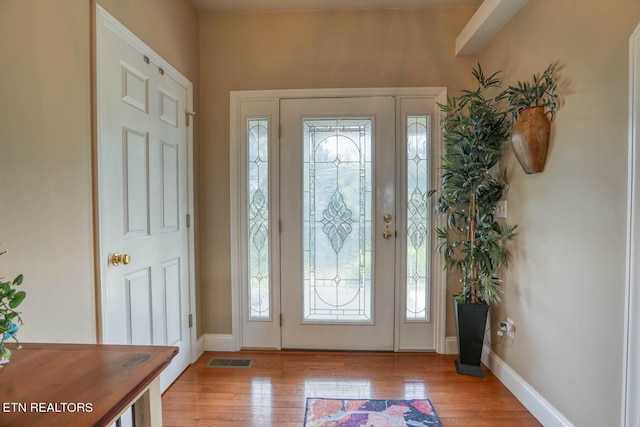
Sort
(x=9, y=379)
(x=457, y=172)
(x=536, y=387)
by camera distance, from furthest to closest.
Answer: (x=457, y=172) → (x=536, y=387) → (x=9, y=379)

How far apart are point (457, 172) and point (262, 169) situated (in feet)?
4.83

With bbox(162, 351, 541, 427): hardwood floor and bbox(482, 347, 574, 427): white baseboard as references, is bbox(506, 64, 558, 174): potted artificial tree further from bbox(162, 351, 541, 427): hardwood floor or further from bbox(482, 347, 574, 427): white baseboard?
bbox(162, 351, 541, 427): hardwood floor

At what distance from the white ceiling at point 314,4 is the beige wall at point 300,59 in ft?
0.14

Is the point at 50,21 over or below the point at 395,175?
over

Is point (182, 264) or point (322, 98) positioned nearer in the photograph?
A: point (182, 264)

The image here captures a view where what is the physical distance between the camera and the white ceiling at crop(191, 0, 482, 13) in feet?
7.59

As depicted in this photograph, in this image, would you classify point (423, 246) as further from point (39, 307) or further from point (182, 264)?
point (39, 307)

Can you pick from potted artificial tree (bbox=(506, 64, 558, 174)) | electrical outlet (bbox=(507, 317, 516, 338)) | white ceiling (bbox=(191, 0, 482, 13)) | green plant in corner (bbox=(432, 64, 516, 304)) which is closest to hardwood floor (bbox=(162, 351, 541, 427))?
electrical outlet (bbox=(507, 317, 516, 338))

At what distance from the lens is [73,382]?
2.46 ft

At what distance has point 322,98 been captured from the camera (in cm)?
243

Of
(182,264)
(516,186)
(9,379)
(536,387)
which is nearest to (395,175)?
(516,186)

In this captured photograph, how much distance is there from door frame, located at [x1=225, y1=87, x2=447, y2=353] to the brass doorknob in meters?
0.96

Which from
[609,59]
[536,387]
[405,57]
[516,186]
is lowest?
[536,387]

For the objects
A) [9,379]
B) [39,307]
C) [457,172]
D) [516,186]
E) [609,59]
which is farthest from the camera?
[457,172]
